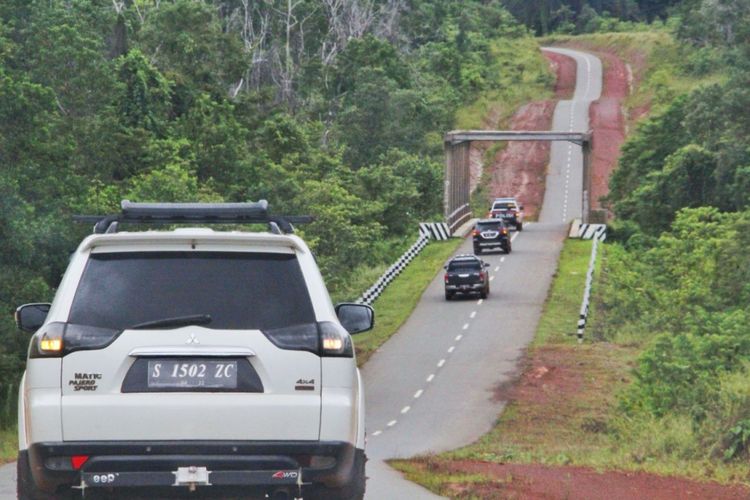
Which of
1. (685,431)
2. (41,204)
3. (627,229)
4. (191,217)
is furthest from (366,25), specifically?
(191,217)

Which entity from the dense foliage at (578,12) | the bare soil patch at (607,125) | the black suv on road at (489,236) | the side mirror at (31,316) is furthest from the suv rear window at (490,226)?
the dense foliage at (578,12)

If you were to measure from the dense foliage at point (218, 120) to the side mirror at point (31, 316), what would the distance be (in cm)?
2469

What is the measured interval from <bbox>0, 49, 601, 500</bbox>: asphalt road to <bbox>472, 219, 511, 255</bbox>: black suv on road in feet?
1.96

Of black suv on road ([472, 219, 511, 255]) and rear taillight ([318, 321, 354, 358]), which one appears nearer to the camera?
rear taillight ([318, 321, 354, 358])

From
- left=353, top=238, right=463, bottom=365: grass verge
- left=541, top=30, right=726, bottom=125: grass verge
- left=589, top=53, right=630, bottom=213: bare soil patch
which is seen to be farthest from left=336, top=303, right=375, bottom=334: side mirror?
left=541, top=30, right=726, bottom=125: grass verge

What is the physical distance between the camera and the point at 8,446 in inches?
784

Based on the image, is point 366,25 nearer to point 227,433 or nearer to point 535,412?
point 535,412

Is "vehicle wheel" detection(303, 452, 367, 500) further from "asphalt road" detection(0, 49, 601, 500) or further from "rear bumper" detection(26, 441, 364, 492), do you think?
"asphalt road" detection(0, 49, 601, 500)

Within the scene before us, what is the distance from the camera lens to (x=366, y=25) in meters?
107

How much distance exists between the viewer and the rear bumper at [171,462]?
319 inches

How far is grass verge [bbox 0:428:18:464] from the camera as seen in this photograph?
1689 cm

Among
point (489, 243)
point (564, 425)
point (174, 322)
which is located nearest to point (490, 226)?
point (489, 243)

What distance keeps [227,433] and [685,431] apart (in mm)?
13915

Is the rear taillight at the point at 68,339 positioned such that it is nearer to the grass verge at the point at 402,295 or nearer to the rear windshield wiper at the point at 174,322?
the rear windshield wiper at the point at 174,322
